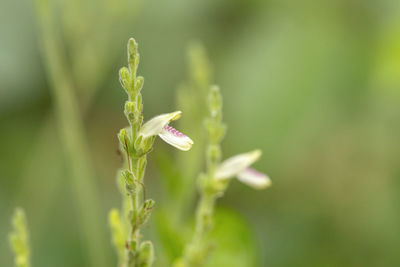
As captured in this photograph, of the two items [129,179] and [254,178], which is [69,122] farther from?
[129,179]

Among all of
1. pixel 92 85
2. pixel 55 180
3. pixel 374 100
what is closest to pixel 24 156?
pixel 55 180

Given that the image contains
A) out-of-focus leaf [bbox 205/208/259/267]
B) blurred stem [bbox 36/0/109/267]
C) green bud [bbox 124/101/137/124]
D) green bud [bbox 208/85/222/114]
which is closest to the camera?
green bud [bbox 124/101/137/124]

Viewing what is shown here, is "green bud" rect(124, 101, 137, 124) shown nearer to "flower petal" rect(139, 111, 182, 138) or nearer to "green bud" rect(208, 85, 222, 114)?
"flower petal" rect(139, 111, 182, 138)

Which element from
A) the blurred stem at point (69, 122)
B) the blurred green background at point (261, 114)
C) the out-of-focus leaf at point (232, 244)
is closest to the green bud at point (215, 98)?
the out-of-focus leaf at point (232, 244)

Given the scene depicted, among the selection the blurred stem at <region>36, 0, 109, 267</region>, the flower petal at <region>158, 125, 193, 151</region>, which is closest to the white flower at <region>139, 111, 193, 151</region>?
the flower petal at <region>158, 125, 193, 151</region>

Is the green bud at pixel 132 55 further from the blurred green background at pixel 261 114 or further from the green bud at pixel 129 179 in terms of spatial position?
the blurred green background at pixel 261 114

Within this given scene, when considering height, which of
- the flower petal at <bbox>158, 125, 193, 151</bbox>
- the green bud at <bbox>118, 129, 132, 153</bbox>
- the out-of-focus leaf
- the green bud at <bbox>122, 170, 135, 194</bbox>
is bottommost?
the green bud at <bbox>122, 170, 135, 194</bbox>
